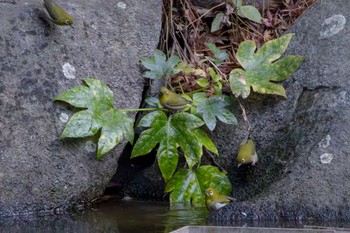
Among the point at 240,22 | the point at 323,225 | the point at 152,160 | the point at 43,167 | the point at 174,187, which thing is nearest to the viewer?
the point at 323,225

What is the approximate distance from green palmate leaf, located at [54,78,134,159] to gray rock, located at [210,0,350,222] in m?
0.70

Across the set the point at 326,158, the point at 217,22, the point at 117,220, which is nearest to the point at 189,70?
the point at 217,22

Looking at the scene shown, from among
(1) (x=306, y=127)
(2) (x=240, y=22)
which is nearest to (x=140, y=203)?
(1) (x=306, y=127)

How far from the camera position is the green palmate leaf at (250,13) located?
5.49 meters

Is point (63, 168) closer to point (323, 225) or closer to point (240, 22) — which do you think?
point (323, 225)

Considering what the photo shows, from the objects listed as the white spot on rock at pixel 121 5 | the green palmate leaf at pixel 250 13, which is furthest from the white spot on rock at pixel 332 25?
the white spot on rock at pixel 121 5

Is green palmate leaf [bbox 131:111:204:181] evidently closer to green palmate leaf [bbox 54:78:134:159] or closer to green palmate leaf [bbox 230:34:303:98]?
green palmate leaf [bbox 54:78:134:159]

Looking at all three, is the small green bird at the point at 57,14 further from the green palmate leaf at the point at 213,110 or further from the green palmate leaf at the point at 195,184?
the green palmate leaf at the point at 195,184

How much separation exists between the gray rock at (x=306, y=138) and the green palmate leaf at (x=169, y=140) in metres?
0.31

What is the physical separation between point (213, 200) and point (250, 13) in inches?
77.9

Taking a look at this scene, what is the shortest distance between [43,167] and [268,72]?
164cm

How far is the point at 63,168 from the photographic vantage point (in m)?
4.16

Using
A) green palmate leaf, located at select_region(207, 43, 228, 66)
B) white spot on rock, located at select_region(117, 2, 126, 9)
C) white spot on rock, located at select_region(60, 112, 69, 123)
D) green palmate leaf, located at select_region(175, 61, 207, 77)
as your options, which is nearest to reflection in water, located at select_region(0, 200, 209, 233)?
white spot on rock, located at select_region(60, 112, 69, 123)

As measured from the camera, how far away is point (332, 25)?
4805 mm
